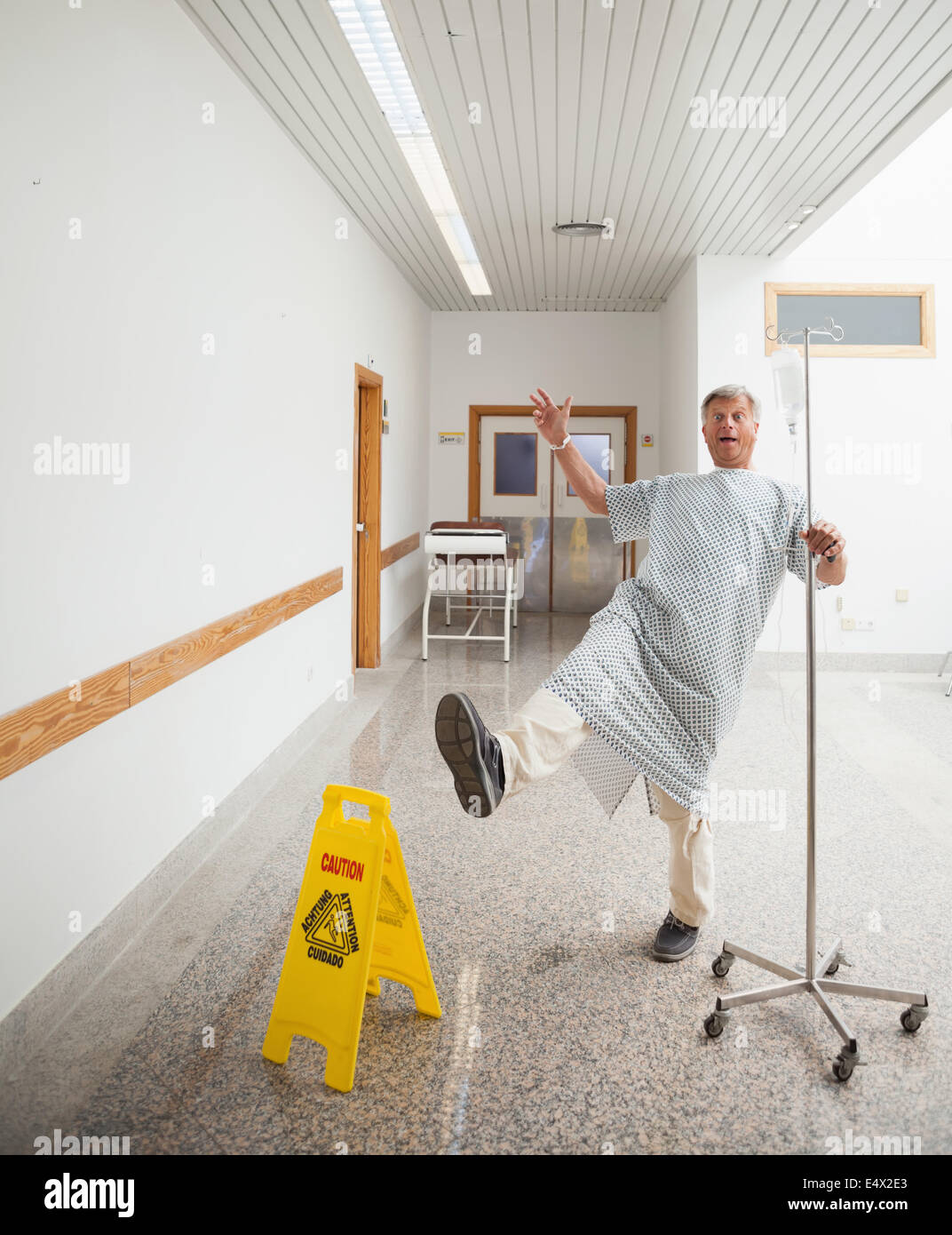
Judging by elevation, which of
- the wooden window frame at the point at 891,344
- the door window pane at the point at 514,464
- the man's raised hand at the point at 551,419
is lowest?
the man's raised hand at the point at 551,419

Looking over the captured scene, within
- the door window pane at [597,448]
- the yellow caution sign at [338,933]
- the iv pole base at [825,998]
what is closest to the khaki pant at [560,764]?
the iv pole base at [825,998]

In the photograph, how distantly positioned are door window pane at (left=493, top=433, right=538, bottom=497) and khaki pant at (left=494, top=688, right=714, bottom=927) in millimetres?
7602

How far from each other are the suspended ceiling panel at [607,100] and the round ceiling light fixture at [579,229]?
0.11m

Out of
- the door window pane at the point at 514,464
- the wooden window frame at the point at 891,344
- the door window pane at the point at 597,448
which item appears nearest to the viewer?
the wooden window frame at the point at 891,344

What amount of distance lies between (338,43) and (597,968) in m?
3.47

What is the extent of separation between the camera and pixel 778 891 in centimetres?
311

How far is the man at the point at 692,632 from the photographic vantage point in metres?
2.40

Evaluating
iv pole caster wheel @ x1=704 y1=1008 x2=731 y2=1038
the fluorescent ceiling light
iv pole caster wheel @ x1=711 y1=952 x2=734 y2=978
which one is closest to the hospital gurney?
the fluorescent ceiling light

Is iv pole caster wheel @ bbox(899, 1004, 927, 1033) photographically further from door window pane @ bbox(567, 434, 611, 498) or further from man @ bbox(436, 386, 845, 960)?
door window pane @ bbox(567, 434, 611, 498)

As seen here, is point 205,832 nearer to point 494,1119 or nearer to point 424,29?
point 494,1119

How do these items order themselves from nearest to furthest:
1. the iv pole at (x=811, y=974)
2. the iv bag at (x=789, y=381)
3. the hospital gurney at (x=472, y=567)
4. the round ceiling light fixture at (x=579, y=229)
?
the iv pole at (x=811, y=974)
the iv bag at (x=789, y=381)
the round ceiling light fixture at (x=579, y=229)
the hospital gurney at (x=472, y=567)

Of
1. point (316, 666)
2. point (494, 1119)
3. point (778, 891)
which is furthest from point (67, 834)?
point (316, 666)

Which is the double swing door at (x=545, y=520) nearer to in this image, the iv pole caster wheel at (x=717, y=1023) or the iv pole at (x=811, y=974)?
the iv pole at (x=811, y=974)

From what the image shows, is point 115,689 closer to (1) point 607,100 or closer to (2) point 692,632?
(2) point 692,632
